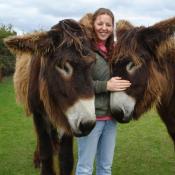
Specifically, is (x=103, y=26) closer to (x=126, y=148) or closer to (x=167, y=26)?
(x=167, y=26)

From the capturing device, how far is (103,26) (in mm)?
4293

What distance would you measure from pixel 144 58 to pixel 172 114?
1469mm

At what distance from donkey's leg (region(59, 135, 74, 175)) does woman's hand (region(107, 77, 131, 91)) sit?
1.34 metres

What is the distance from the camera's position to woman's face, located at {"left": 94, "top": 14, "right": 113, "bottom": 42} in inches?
169

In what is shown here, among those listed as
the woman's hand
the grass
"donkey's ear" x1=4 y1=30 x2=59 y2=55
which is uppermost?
"donkey's ear" x1=4 y1=30 x2=59 y2=55

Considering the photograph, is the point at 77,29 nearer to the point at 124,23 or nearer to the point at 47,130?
the point at 124,23

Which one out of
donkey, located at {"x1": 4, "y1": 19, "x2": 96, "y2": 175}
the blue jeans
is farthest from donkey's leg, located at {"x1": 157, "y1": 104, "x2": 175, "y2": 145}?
donkey, located at {"x1": 4, "y1": 19, "x2": 96, "y2": 175}

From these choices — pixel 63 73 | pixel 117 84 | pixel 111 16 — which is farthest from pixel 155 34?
pixel 63 73

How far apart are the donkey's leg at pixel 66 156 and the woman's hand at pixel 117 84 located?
134 cm

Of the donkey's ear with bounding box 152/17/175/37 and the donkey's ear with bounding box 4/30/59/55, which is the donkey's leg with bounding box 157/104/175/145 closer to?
the donkey's ear with bounding box 152/17/175/37

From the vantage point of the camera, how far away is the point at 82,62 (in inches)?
159

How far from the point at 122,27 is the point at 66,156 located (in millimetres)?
1745

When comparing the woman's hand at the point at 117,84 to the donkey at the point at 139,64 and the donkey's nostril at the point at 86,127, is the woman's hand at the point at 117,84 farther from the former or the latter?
the donkey's nostril at the point at 86,127

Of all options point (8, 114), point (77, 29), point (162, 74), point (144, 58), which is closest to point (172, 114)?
point (162, 74)
